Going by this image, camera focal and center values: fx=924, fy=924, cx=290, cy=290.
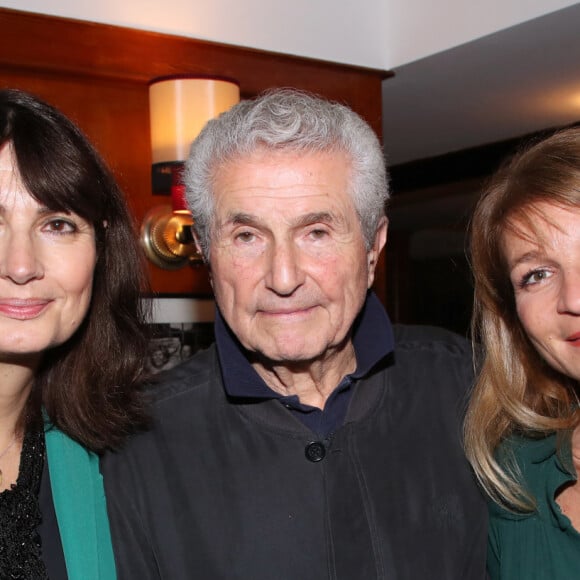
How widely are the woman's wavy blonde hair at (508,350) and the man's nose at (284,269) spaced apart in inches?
17.8

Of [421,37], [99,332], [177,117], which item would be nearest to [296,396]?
[99,332]

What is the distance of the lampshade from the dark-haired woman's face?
0.92 metres

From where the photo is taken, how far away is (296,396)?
2.06m

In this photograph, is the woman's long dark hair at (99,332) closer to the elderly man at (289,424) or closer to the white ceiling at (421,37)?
the elderly man at (289,424)

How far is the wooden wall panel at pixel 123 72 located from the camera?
2.75m

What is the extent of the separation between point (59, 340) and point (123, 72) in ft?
4.37

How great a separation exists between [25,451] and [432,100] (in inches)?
99.3

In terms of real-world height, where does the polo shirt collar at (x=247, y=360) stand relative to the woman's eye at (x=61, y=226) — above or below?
below

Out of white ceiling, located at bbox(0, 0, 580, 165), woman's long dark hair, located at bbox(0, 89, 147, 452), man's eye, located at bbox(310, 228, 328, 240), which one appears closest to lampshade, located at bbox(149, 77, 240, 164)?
white ceiling, located at bbox(0, 0, 580, 165)

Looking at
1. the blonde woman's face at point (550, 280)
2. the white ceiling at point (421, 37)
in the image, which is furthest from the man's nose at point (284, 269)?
the white ceiling at point (421, 37)

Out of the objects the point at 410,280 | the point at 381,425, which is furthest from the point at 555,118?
the point at 410,280

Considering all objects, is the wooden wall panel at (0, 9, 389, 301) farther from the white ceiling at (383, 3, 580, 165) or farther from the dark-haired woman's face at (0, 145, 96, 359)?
the dark-haired woman's face at (0, 145, 96, 359)

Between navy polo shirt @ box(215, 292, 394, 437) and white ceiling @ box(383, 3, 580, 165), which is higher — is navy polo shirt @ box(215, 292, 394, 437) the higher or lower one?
the lower one

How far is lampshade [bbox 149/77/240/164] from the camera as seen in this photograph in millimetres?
2732
